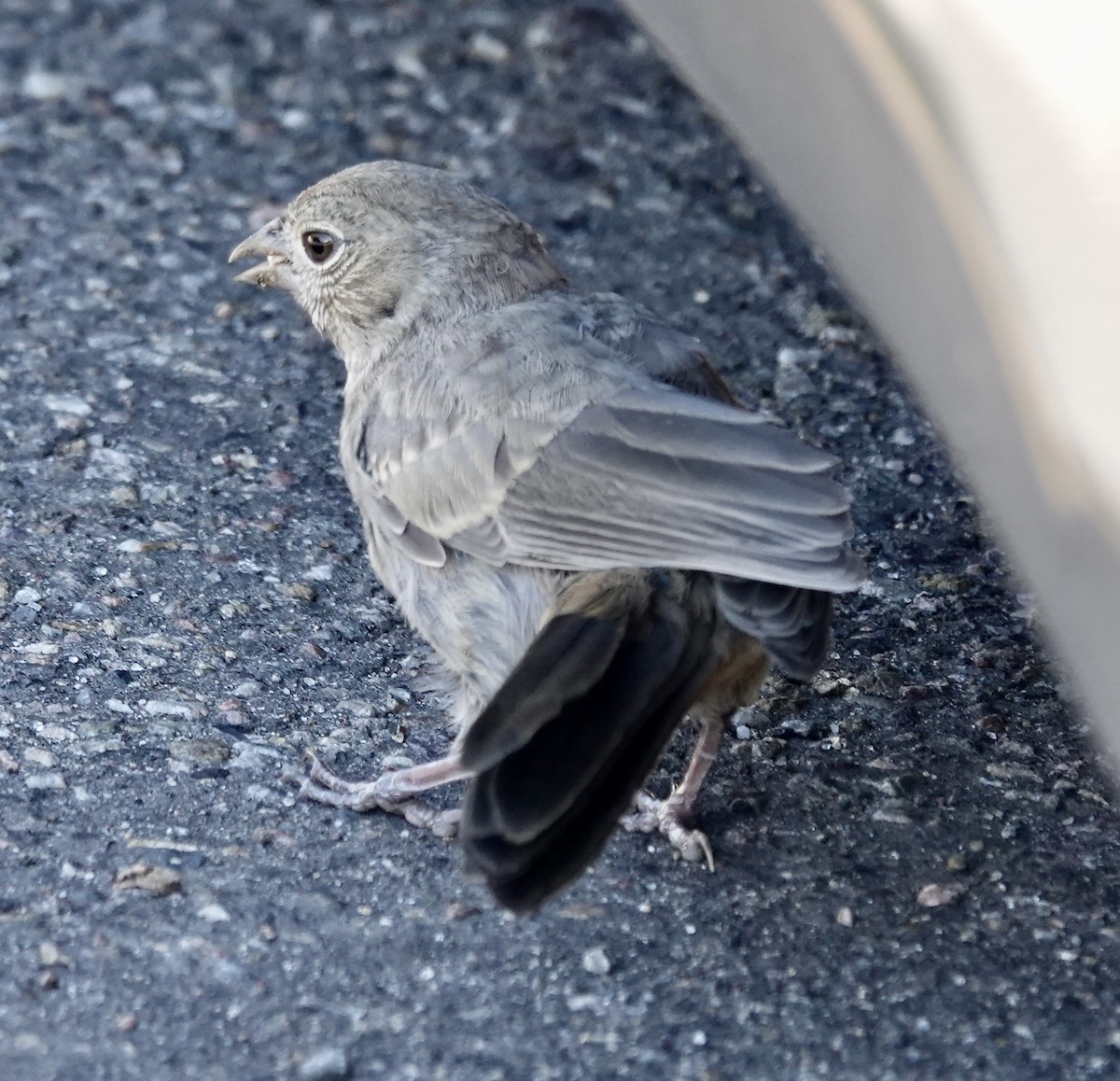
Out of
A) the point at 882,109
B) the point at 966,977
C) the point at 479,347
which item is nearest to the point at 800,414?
the point at 882,109

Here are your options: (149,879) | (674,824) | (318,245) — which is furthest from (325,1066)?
(318,245)

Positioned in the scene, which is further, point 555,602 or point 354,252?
point 354,252

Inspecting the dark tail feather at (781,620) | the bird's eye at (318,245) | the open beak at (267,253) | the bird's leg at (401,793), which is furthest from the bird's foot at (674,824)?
the open beak at (267,253)

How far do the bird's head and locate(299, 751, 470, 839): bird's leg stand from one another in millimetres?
1230

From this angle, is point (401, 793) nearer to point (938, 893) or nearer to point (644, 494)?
point (644, 494)

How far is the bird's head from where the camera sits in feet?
15.2

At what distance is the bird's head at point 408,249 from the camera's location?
4.63 meters

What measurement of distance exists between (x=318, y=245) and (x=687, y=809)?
1.90 meters

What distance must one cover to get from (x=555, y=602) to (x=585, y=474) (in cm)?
30

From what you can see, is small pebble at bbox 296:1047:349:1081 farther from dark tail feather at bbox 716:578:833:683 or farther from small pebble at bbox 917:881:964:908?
small pebble at bbox 917:881:964:908

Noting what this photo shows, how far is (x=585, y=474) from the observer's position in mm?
3898

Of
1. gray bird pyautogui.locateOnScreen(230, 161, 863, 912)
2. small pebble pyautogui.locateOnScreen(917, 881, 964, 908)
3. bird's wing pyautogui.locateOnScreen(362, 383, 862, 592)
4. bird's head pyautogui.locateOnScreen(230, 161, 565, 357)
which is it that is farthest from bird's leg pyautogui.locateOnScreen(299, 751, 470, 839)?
bird's head pyautogui.locateOnScreen(230, 161, 565, 357)

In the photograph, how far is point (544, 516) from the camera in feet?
12.9

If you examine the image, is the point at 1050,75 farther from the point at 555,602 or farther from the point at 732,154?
the point at 732,154
